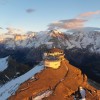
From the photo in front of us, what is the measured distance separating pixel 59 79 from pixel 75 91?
15.7ft

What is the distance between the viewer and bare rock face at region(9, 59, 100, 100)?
79938 mm

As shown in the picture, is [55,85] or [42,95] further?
[55,85]

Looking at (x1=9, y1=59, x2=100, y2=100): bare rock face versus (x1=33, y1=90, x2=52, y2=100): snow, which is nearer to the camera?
(x1=33, y1=90, x2=52, y2=100): snow

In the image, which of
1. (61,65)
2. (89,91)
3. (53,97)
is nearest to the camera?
(53,97)

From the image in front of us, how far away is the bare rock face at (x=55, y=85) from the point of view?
79.9 meters

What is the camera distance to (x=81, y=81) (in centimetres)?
8838

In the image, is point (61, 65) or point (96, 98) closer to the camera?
point (96, 98)

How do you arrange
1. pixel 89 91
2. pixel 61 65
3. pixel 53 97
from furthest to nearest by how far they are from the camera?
1. pixel 61 65
2. pixel 89 91
3. pixel 53 97

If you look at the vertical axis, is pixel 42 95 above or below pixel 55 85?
below

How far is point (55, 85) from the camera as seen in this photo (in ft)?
271

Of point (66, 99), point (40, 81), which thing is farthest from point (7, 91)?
point (66, 99)

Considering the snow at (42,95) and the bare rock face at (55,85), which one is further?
the bare rock face at (55,85)

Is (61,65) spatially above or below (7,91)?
above

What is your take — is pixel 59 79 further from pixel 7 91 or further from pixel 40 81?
pixel 7 91
